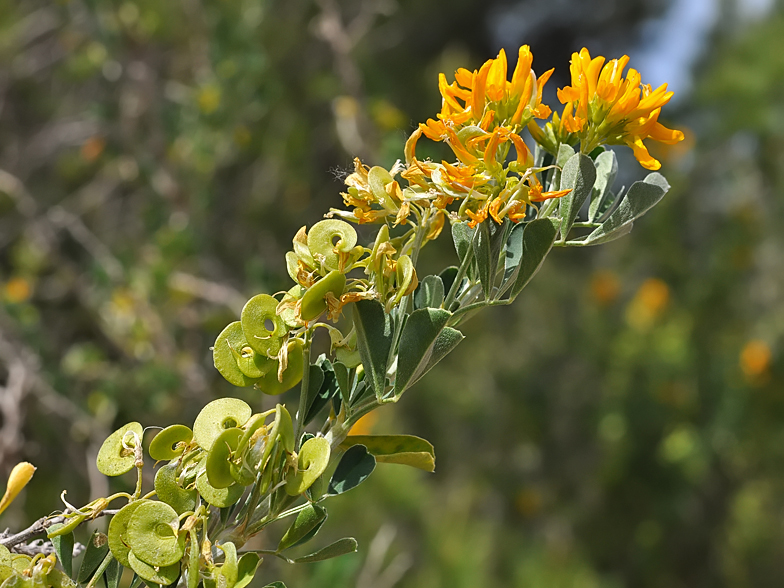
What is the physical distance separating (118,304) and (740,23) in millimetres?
3307

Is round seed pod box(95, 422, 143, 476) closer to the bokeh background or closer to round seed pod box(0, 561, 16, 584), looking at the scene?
round seed pod box(0, 561, 16, 584)

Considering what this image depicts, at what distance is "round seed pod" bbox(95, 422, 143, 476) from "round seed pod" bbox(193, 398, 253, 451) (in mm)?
42

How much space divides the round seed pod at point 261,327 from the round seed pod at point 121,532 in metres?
0.09

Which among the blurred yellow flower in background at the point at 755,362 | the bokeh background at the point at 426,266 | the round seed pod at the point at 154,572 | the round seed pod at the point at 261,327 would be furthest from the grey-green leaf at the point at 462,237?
the blurred yellow flower in background at the point at 755,362

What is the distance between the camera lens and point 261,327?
35 centimetres

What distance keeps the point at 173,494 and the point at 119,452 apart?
0.17 ft

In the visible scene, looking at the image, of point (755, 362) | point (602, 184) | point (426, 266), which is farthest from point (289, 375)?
point (755, 362)

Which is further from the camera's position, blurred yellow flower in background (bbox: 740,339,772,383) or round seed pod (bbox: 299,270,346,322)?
blurred yellow flower in background (bbox: 740,339,772,383)

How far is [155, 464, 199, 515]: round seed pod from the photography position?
0.34 metres

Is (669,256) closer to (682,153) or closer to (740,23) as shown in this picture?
(682,153)

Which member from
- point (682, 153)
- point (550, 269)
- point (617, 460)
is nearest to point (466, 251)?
point (617, 460)

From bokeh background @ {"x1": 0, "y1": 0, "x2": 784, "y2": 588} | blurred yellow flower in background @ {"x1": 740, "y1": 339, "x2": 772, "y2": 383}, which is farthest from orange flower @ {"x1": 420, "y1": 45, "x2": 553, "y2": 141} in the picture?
blurred yellow flower in background @ {"x1": 740, "y1": 339, "x2": 772, "y2": 383}

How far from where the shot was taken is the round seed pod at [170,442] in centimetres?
35

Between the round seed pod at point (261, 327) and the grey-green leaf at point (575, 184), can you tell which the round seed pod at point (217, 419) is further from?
the grey-green leaf at point (575, 184)
